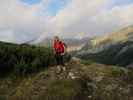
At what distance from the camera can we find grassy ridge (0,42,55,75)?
2829cm

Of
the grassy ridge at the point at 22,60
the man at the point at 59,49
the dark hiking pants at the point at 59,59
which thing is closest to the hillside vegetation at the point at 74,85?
the dark hiking pants at the point at 59,59

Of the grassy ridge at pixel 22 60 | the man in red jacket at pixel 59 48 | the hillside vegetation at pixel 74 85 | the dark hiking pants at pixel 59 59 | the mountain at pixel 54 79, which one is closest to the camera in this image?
the hillside vegetation at pixel 74 85

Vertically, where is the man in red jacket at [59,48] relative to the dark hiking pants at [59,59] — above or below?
above

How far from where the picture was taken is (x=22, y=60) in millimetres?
28906

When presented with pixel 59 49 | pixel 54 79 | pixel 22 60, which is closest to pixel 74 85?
pixel 54 79

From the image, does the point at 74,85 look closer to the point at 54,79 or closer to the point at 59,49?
the point at 54,79

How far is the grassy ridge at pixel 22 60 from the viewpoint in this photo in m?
28.3

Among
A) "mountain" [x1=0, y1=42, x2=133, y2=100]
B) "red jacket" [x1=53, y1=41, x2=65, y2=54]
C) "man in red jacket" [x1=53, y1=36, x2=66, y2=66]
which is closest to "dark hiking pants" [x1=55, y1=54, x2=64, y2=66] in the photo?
"man in red jacket" [x1=53, y1=36, x2=66, y2=66]

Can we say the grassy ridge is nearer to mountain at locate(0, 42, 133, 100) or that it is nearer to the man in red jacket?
mountain at locate(0, 42, 133, 100)

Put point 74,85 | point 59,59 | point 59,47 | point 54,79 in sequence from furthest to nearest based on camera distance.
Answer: point 59,59 → point 59,47 → point 54,79 → point 74,85

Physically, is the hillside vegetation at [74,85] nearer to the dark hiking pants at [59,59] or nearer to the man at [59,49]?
the dark hiking pants at [59,59]

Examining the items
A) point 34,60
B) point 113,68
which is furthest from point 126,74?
point 34,60

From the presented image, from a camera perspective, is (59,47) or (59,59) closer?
(59,47)

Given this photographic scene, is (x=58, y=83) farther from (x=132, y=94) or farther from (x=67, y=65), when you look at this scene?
(x=132, y=94)
